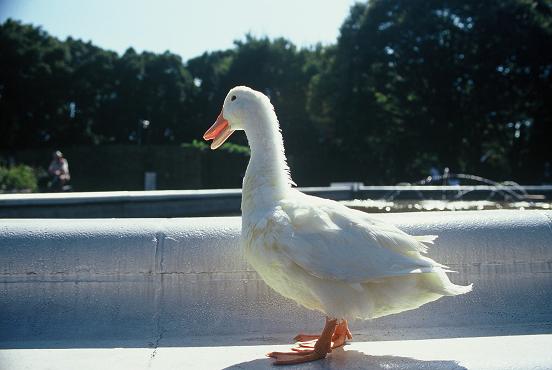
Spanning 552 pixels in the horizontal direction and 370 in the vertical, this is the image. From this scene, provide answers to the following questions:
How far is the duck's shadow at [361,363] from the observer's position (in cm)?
237

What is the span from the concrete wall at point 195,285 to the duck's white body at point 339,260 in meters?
0.55

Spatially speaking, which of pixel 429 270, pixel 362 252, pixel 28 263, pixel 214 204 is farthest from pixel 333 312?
pixel 214 204

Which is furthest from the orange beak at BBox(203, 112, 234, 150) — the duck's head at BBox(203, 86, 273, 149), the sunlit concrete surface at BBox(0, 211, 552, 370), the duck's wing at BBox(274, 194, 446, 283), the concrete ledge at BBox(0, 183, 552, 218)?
the concrete ledge at BBox(0, 183, 552, 218)

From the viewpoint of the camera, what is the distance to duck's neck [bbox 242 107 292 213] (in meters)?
2.93

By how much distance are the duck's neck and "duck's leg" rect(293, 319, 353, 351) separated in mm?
740

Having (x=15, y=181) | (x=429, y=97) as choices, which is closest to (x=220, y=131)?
(x=15, y=181)

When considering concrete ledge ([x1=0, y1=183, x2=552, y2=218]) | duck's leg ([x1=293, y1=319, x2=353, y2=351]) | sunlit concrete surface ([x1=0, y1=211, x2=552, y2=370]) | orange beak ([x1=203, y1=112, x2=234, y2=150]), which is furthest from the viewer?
concrete ledge ([x1=0, y1=183, x2=552, y2=218])

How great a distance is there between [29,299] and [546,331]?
2845 mm

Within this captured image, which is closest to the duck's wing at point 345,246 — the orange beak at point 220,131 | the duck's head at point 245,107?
the duck's head at point 245,107

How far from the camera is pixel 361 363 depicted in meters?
2.49

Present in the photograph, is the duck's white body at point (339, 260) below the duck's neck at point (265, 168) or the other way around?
below

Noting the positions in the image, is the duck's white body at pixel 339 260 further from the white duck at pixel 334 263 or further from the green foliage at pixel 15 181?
the green foliage at pixel 15 181

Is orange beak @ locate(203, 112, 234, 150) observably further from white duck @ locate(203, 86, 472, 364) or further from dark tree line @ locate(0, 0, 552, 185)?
dark tree line @ locate(0, 0, 552, 185)

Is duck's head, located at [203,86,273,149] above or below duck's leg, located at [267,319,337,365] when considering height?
above
